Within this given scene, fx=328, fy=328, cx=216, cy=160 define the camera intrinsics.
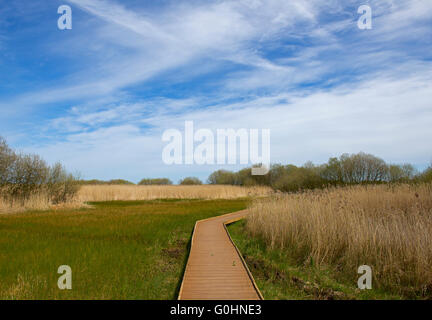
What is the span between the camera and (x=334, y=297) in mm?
6680

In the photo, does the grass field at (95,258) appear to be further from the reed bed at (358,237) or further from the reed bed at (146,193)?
the reed bed at (146,193)

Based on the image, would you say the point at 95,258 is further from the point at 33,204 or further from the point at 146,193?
the point at 146,193

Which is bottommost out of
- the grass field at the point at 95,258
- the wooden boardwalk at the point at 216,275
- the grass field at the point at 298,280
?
the grass field at the point at 298,280

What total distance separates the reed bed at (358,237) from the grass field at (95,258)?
11.0 ft

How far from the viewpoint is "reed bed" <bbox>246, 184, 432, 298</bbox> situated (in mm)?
7434

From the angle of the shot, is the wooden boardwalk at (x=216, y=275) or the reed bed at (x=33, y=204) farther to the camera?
the reed bed at (x=33, y=204)

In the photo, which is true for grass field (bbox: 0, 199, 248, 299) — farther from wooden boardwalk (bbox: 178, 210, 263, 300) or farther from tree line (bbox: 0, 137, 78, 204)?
tree line (bbox: 0, 137, 78, 204)

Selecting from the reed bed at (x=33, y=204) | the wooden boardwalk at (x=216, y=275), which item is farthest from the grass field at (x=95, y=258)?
the reed bed at (x=33, y=204)

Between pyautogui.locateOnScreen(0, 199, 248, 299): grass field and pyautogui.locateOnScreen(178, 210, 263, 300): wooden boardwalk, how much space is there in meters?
0.44

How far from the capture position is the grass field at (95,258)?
645 cm
